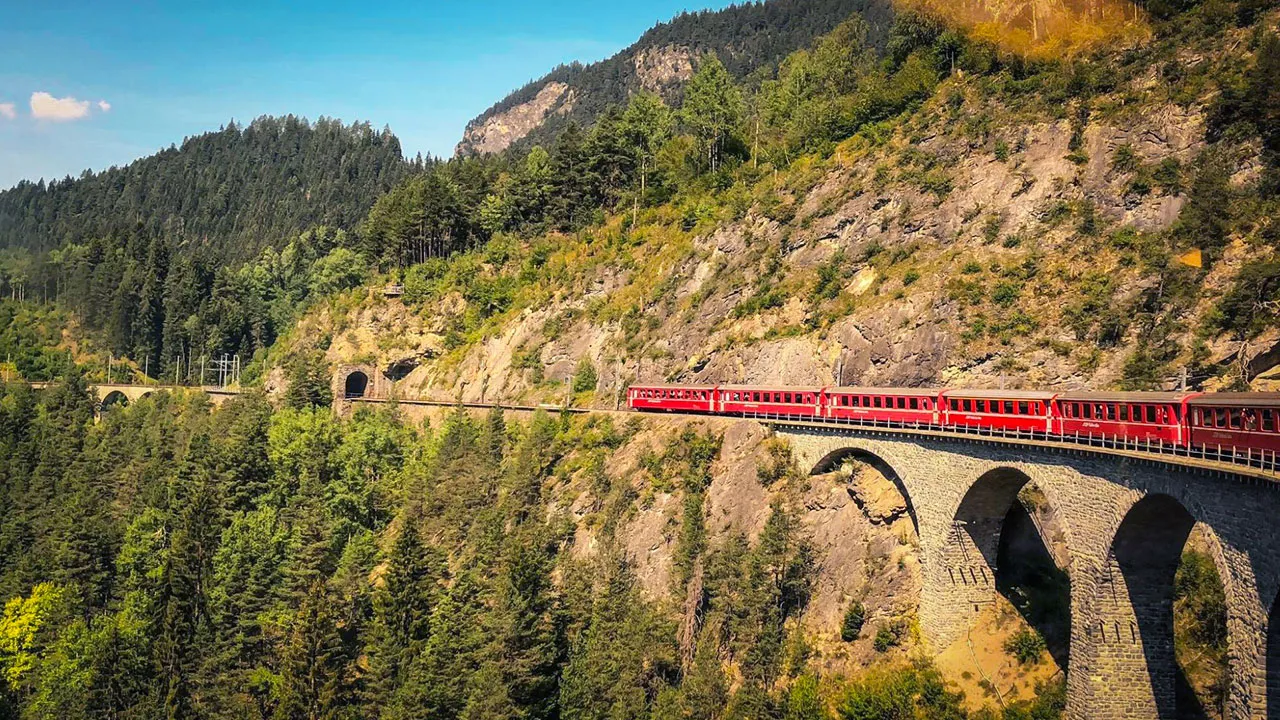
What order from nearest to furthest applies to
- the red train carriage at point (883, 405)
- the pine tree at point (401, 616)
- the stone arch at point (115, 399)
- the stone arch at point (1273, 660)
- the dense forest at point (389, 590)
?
the stone arch at point (1273, 660) → the red train carriage at point (883, 405) → the dense forest at point (389, 590) → the pine tree at point (401, 616) → the stone arch at point (115, 399)

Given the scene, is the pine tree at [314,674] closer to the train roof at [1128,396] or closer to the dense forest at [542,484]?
the dense forest at [542,484]

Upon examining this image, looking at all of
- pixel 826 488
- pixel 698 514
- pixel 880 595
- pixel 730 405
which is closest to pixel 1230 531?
pixel 880 595

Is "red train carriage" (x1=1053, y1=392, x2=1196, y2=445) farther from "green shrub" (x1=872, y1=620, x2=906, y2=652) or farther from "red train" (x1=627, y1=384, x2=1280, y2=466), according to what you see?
"green shrub" (x1=872, y1=620, x2=906, y2=652)

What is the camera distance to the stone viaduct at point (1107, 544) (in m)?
23.5

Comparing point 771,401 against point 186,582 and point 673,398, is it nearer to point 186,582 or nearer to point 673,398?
point 673,398

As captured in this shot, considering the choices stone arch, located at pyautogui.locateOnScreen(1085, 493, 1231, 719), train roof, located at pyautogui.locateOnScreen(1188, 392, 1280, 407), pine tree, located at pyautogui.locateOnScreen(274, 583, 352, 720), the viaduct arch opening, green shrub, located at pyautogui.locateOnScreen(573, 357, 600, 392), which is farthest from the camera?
green shrub, located at pyautogui.locateOnScreen(573, 357, 600, 392)

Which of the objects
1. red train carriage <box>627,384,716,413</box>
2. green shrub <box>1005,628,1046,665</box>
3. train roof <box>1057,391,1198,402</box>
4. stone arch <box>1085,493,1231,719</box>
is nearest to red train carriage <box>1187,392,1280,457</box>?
train roof <box>1057,391,1198,402</box>

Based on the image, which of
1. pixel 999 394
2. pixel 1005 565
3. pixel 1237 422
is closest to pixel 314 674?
pixel 1005 565

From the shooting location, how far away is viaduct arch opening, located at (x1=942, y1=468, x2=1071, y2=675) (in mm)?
37938

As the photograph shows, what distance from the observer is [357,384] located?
99.2 meters

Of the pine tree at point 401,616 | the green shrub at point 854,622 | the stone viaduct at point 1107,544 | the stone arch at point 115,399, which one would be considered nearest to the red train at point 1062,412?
the stone viaduct at point 1107,544

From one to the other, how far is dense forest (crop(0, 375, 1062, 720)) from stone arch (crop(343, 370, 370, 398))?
1162 centimetres

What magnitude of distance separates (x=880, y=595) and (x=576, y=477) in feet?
81.0

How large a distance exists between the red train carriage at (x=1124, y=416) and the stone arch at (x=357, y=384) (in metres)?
77.6
